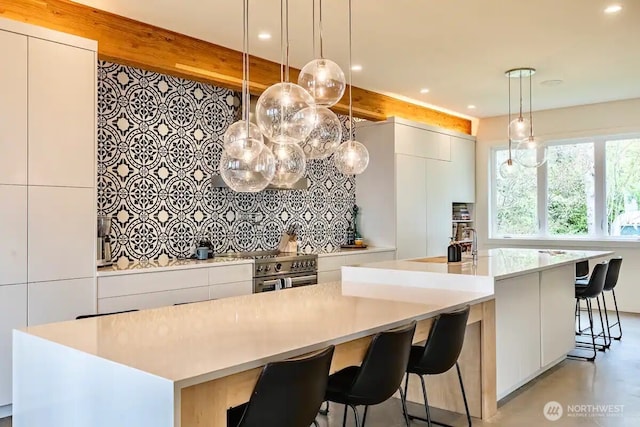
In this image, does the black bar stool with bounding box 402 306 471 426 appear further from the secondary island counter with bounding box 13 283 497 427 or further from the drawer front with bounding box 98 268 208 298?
the drawer front with bounding box 98 268 208 298

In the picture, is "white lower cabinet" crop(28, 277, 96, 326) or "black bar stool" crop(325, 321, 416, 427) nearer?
"black bar stool" crop(325, 321, 416, 427)

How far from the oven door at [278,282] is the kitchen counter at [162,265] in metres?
0.24

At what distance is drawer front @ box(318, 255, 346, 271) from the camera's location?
5.35 metres

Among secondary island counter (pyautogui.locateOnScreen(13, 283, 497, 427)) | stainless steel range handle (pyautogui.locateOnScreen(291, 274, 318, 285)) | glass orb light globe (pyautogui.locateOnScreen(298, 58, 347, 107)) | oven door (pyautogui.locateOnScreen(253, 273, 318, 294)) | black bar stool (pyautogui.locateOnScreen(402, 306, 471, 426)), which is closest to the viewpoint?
secondary island counter (pyautogui.locateOnScreen(13, 283, 497, 427))

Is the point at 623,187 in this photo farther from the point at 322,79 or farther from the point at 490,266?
the point at 322,79

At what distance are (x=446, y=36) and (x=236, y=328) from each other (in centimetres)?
331

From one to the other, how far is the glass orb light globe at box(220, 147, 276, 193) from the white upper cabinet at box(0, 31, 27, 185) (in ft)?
5.10

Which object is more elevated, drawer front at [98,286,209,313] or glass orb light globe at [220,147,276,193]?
glass orb light globe at [220,147,276,193]

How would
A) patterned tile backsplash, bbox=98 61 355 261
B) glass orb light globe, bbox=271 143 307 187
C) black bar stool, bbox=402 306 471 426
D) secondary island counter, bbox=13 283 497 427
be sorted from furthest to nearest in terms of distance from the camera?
patterned tile backsplash, bbox=98 61 355 261
glass orb light globe, bbox=271 143 307 187
black bar stool, bbox=402 306 471 426
secondary island counter, bbox=13 283 497 427

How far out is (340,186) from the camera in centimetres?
647

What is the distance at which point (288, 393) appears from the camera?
1.75 meters

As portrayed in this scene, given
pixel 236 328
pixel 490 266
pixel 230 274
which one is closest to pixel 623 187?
pixel 490 266

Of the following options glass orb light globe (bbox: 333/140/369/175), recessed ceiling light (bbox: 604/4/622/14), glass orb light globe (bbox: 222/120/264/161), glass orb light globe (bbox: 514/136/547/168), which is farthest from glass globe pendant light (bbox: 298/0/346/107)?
glass orb light globe (bbox: 514/136/547/168)

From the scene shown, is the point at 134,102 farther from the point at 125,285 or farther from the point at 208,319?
the point at 208,319
